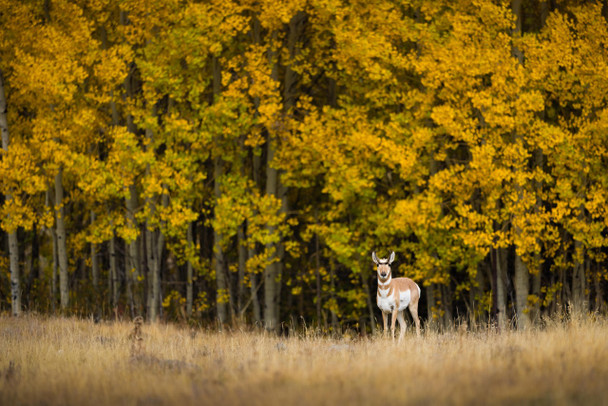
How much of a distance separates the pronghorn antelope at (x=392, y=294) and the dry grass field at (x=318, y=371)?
1.29 metres

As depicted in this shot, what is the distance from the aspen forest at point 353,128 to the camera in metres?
17.9

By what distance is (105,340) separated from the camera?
1309 cm

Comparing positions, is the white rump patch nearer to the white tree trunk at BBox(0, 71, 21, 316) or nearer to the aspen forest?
the aspen forest

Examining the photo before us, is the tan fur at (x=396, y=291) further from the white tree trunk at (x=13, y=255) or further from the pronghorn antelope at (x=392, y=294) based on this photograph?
the white tree trunk at (x=13, y=255)

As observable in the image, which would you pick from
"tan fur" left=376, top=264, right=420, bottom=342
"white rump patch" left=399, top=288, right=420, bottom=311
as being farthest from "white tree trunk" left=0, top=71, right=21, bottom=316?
"white rump patch" left=399, top=288, right=420, bottom=311

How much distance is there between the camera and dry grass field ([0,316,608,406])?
740 cm

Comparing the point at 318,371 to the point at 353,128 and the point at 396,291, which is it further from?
the point at 353,128

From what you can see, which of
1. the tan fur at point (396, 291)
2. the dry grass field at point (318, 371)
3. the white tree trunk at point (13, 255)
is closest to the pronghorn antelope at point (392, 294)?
the tan fur at point (396, 291)

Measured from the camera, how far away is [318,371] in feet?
28.7

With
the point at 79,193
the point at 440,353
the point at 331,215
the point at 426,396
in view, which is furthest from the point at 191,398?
the point at 79,193

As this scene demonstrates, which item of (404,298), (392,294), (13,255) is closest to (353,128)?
(404,298)

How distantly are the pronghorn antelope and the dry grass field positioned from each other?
4.25 feet

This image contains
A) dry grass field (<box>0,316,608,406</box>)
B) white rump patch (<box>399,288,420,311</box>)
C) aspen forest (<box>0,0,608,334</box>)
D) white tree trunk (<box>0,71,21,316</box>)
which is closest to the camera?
dry grass field (<box>0,316,608,406</box>)

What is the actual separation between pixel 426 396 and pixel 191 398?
2254mm
